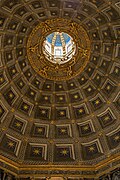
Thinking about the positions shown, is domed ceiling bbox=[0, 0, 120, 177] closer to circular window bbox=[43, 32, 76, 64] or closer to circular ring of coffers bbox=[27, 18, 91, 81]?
circular ring of coffers bbox=[27, 18, 91, 81]

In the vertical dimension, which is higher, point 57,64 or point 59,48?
point 59,48

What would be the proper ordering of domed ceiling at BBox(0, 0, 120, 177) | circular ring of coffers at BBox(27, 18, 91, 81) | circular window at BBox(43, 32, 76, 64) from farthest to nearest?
circular window at BBox(43, 32, 76, 64), circular ring of coffers at BBox(27, 18, 91, 81), domed ceiling at BBox(0, 0, 120, 177)

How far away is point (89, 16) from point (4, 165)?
11.4m

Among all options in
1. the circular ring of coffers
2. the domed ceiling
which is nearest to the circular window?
the circular ring of coffers

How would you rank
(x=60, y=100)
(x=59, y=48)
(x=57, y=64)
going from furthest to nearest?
(x=59, y=48), (x=57, y=64), (x=60, y=100)

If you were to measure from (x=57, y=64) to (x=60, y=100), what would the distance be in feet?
9.12

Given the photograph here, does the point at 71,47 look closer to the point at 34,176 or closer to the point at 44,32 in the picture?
the point at 44,32

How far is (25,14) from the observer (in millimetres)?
24438

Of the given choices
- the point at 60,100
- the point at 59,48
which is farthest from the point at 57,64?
the point at 59,48

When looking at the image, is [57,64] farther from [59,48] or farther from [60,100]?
[59,48]

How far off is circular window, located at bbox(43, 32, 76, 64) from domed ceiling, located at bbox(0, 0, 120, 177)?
69.3 inches

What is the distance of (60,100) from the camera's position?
27516mm

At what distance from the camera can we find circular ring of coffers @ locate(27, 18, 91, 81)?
26.1 metres

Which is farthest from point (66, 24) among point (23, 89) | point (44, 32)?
point (23, 89)
